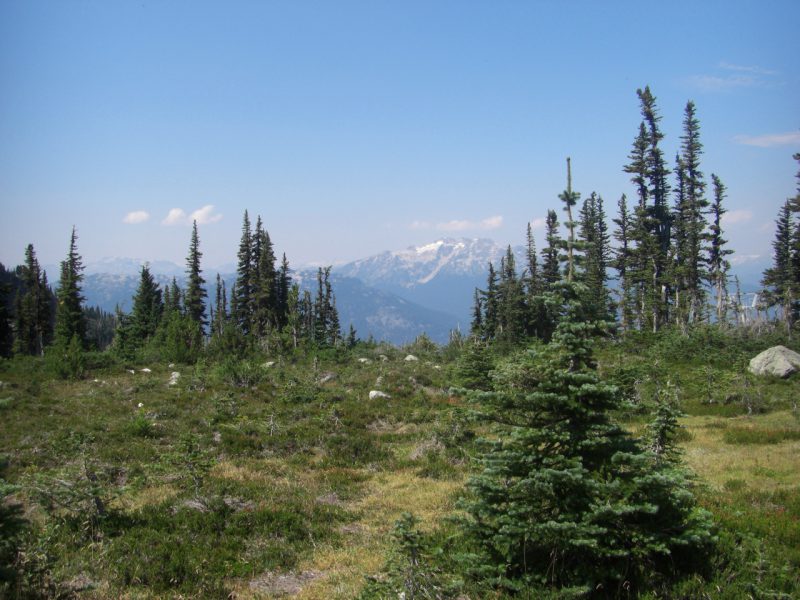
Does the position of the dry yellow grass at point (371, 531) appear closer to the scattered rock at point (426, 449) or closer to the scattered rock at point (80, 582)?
the scattered rock at point (426, 449)

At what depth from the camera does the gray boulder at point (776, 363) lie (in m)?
25.6

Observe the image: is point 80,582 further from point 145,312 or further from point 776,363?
point 145,312

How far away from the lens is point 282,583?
7883 mm

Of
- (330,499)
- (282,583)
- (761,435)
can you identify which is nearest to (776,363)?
(761,435)

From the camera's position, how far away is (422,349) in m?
49.8

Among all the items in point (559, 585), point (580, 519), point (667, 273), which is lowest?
point (559, 585)

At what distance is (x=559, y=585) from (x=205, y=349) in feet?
135

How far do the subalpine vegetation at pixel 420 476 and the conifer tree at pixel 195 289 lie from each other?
26.8 metres

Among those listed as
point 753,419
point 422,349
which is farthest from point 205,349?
point 753,419

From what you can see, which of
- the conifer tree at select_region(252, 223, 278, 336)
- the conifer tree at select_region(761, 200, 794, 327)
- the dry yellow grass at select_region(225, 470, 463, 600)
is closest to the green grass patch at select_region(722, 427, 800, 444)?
the dry yellow grass at select_region(225, 470, 463, 600)

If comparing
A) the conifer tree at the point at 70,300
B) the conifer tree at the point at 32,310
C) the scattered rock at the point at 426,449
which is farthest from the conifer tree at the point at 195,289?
the scattered rock at the point at 426,449

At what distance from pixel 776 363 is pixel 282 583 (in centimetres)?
2927

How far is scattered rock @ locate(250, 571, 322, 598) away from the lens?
754cm

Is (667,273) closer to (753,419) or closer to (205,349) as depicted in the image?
(753,419)
